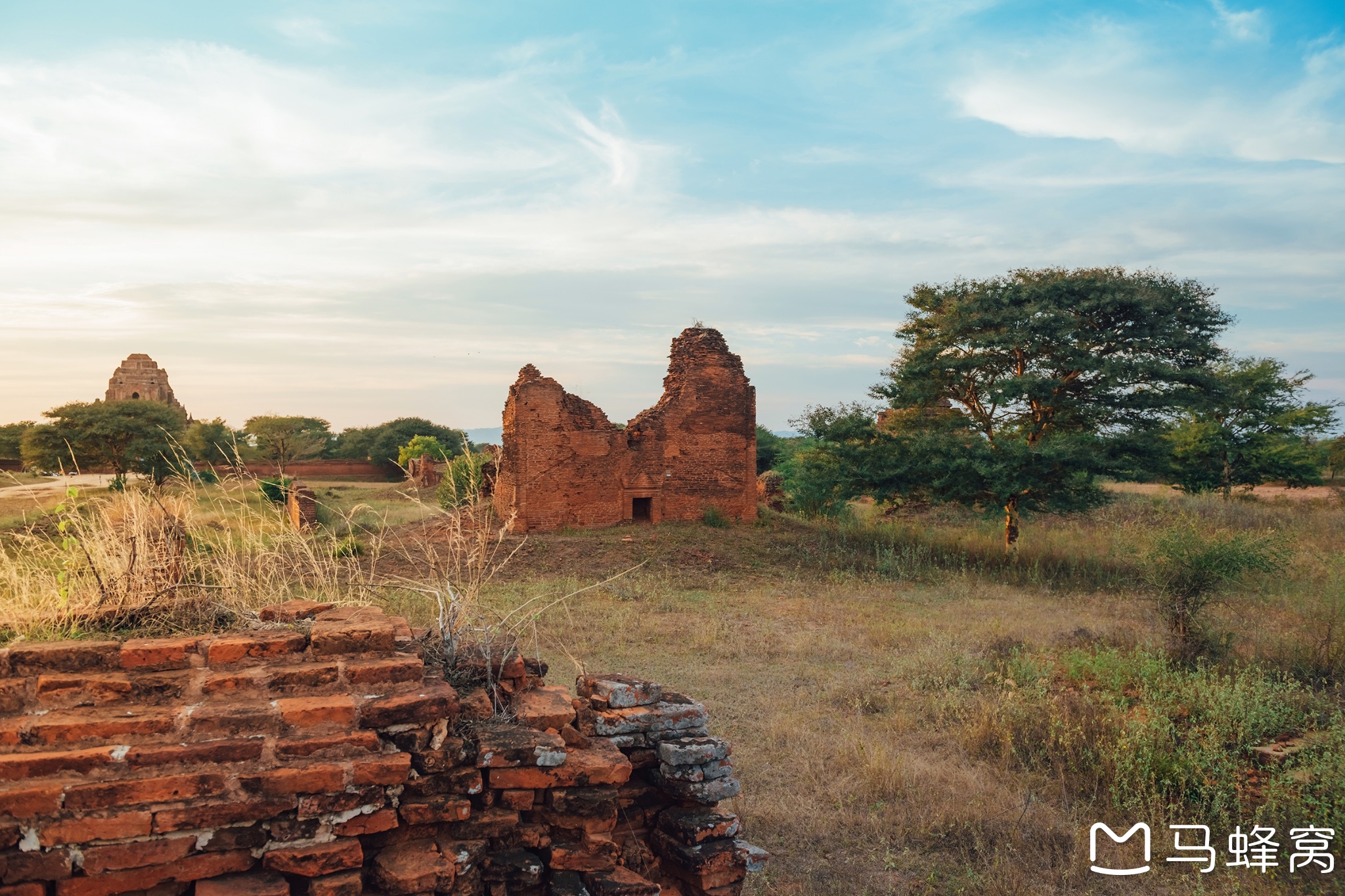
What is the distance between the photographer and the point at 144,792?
244 centimetres

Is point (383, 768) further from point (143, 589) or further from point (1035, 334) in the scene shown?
point (1035, 334)

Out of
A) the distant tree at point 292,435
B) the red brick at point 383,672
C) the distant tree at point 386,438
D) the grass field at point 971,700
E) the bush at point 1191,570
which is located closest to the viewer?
the red brick at point 383,672

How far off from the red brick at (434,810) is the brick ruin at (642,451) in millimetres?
13742

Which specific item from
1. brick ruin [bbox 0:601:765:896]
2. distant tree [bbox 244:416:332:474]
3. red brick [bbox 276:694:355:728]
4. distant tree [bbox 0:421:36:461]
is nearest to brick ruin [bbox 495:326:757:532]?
brick ruin [bbox 0:601:765:896]

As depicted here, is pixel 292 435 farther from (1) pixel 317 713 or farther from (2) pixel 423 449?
(1) pixel 317 713

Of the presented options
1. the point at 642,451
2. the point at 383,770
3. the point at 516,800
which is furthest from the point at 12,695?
the point at 642,451

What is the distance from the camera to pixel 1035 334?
15.0 m

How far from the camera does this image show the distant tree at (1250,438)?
23.8 meters

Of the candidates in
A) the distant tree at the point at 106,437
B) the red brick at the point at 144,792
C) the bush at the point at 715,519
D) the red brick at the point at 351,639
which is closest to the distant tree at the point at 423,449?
the distant tree at the point at 106,437

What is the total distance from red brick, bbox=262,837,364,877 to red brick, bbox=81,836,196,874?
24 centimetres

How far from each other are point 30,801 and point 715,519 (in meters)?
15.6

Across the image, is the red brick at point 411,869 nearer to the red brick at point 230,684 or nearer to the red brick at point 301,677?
the red brick at point 301,677

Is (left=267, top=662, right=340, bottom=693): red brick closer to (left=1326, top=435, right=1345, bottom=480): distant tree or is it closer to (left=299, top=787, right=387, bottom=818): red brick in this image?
(left=299, top=787, right=387, bottom=818): red brick

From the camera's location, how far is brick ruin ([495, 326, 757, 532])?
54.5 feet
